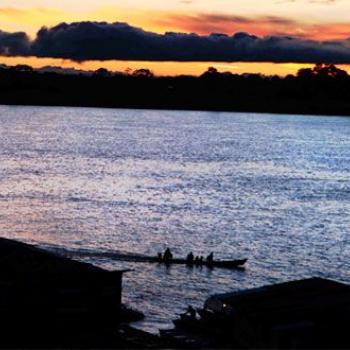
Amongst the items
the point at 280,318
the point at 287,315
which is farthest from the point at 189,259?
the point at 280,318

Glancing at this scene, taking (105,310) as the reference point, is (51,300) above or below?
above

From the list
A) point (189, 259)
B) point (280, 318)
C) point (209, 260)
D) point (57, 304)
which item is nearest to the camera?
point (280, 318)

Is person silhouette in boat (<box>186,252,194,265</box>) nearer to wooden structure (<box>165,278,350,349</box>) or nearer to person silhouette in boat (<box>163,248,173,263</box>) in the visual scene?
person silhouette in boat (<box>163,248,173,263</box>)

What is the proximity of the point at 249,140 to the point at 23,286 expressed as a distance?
169 m

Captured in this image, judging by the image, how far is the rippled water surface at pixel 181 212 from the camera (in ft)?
166

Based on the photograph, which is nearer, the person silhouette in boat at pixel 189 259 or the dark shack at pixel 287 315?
the dark shack at pixel 287 315

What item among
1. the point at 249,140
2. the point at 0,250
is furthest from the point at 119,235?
the point at 249,140

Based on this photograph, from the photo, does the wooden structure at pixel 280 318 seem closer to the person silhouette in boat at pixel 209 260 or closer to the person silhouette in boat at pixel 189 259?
the person silhouette in boat at pixel 209 260

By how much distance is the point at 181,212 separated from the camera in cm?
7644

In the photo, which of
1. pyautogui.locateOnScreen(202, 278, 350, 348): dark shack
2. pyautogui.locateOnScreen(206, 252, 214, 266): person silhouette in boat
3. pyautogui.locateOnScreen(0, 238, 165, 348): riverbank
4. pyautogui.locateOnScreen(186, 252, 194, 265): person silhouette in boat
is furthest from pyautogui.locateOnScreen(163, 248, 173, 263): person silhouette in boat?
pyautogui.locateOnScreen(0, 238, 165, 348): riverbank

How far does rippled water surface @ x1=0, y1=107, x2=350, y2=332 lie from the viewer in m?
50.5

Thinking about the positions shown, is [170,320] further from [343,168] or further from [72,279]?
[343,168]

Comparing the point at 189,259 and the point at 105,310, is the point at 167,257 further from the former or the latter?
the point at 105,310

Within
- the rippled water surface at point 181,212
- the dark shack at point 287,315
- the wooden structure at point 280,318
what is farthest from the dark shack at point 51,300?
the rippled water surface at point 181,212
